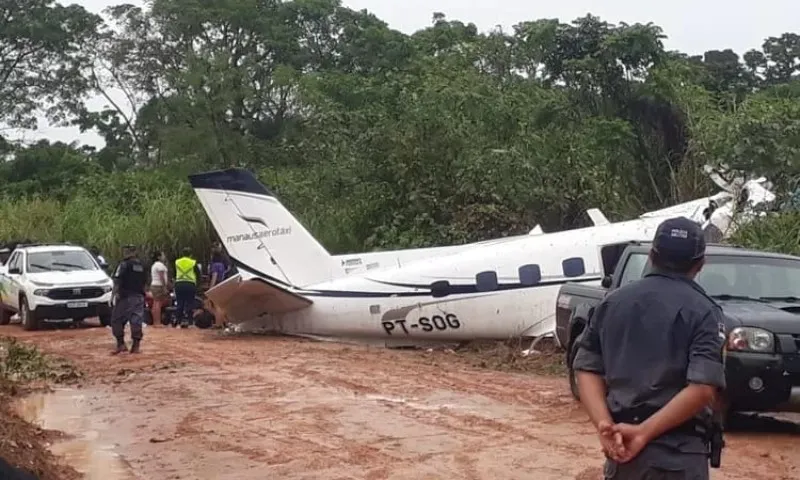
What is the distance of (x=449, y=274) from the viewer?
729 inches

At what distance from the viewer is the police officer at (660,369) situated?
4363 millimetres

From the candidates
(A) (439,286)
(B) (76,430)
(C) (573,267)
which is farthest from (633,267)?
(A) (439,286)

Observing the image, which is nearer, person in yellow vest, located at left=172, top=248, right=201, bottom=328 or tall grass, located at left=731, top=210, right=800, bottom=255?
tall grass, located at left=731, top=210, right=800, bottom=255

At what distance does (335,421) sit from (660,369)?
758cm

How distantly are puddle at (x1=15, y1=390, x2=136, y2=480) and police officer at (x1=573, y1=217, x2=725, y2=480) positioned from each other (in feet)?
18.9

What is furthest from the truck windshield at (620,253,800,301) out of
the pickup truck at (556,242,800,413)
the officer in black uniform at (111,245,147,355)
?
the officer in black uniform at (111,245,147,355)

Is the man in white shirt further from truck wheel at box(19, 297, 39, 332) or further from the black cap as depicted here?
the black cap

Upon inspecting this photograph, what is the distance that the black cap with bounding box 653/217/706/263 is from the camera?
14.8ft

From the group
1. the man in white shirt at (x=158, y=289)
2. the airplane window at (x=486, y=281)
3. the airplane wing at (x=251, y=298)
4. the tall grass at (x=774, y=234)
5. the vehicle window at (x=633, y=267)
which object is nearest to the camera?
the vehicle window at (x=633, y=267)

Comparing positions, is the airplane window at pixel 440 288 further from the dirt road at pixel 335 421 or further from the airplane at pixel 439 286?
the dirt road at pixel 335 421

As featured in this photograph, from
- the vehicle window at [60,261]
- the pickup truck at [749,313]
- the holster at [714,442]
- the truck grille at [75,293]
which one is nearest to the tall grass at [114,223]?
the vehicle window at [60,261]

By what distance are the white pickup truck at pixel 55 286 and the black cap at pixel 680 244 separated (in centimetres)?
2239

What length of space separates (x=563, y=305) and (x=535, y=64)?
2436cm

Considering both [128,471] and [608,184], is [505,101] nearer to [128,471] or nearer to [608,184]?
[608,184]
